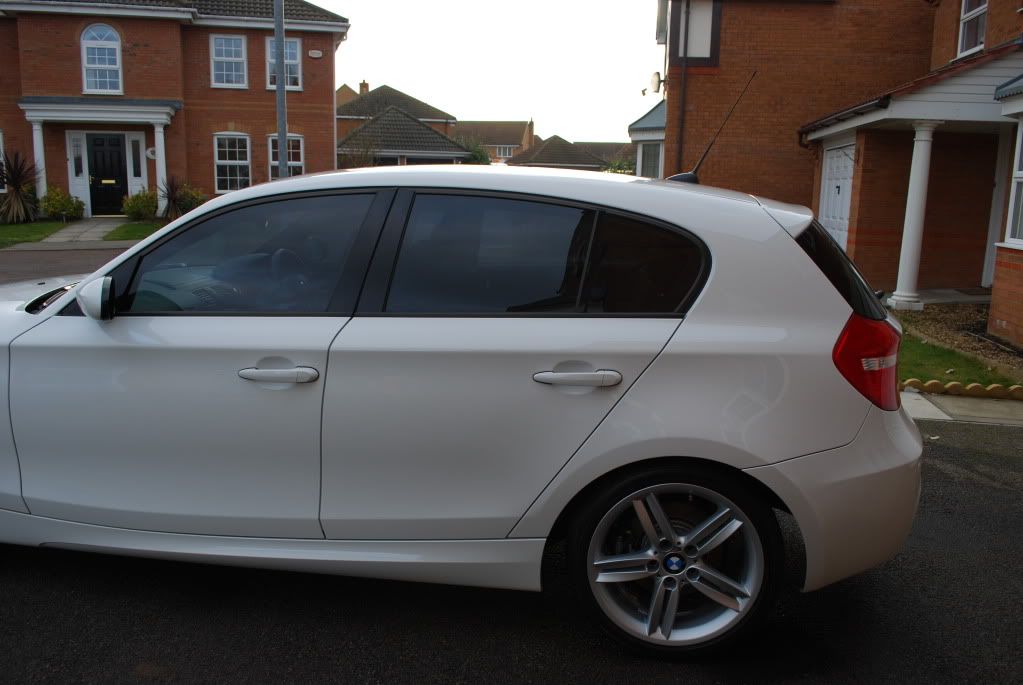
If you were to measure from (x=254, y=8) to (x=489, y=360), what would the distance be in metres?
31.4

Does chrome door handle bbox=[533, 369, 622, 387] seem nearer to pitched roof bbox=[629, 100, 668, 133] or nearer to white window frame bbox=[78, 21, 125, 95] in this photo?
pitched roof bbox=[629, 100, 668, 133]

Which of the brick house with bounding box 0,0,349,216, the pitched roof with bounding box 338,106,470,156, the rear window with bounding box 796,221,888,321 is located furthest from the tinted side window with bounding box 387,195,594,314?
the pitched roof with bounding box 338,106,470,156

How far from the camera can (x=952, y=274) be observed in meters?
15.0

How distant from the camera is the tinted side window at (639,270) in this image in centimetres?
316

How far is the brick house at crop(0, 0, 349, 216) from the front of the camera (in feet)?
95.0

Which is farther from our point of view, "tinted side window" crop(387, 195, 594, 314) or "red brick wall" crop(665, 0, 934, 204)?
"red brick wall" crop(665, 0, 934, 204)

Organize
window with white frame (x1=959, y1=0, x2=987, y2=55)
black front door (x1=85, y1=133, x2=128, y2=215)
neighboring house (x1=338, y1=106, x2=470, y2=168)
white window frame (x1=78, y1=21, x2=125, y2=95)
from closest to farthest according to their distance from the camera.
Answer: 1. window with white frame (x1=959, y1=0, x2=987, y2=55)
2. white window frame (x1=78, y1=21, x2=125, y2=95)
3. black front door (x1=85, y1=133, x2=128, y2=215)
4. neighboring house (x1=338, y1=106, x2=470, y2=168)

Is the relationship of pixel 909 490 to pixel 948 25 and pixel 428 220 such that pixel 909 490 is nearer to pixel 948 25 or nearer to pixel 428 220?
pixel 428 220

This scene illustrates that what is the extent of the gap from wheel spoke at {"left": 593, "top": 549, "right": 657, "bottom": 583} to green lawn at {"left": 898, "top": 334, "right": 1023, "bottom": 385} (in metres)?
5.42

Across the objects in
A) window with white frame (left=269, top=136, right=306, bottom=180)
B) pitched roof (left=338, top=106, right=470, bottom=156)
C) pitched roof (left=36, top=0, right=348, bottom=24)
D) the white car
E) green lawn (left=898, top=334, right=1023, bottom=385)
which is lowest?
green lawn (left=898, top=334, right=1023, bottom=385)

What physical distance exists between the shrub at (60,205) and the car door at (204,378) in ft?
90.1

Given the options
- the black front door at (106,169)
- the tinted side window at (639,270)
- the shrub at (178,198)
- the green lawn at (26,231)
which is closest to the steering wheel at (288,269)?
the tinted side window at (639,270)

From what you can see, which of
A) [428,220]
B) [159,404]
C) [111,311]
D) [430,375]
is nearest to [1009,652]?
[430,375]

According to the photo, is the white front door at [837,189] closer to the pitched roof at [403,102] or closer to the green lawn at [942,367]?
the green lawn at [942,367]
